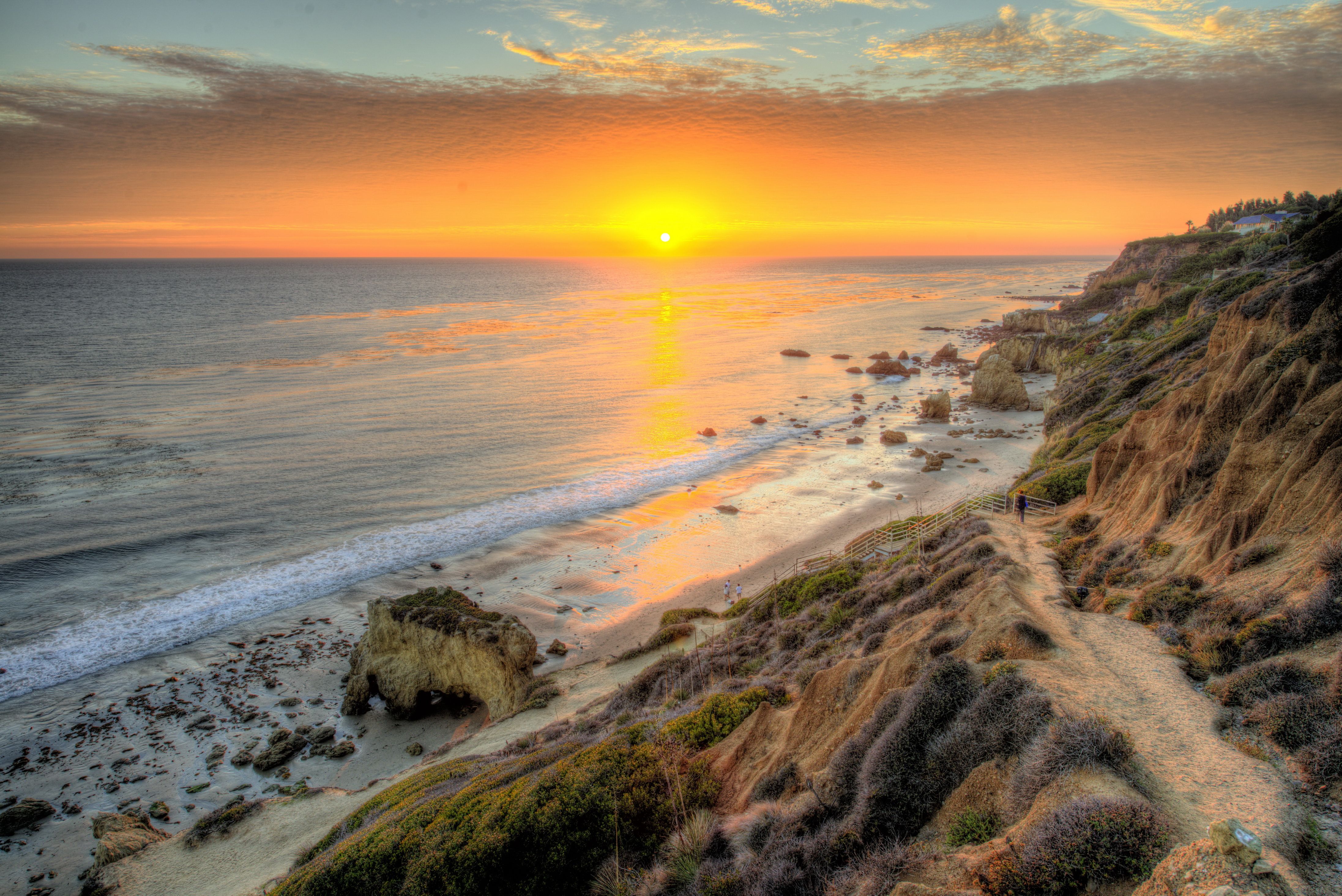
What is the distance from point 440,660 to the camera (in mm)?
22172

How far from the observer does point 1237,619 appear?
35.3 ft

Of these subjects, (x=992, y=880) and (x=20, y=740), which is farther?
(x=20, y=740)

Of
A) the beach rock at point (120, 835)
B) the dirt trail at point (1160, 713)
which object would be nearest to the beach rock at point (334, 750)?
the beach rock at point (120, 835)

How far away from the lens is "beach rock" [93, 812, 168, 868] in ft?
51.3

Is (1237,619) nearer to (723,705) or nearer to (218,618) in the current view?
(723,705)

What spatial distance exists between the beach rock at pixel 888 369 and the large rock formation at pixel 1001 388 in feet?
50.2

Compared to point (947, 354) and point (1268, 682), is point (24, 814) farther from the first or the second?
point (947, 354)

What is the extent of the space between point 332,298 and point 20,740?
538 feet

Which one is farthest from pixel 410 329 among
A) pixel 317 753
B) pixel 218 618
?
pixel 317 753

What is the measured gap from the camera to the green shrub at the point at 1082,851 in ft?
20.2

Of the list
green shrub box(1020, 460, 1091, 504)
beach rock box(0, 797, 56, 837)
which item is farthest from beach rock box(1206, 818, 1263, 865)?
beach rock box(0, 797, 56, 837)

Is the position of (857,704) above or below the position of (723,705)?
above

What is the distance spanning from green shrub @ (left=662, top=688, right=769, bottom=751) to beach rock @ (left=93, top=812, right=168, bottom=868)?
14.4 m

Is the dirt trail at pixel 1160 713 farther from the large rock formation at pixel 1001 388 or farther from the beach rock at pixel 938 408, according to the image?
the large rock formation at pixel 1001 388
